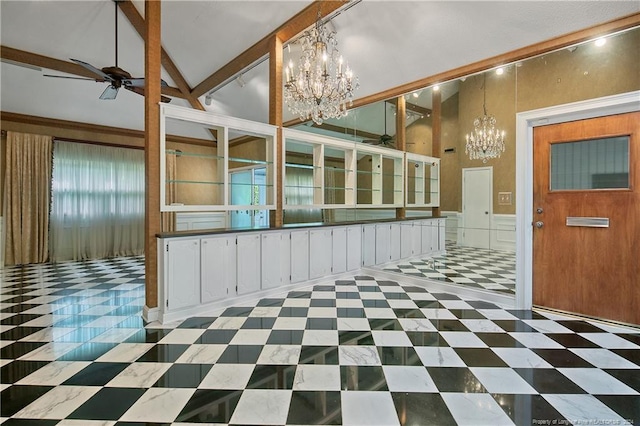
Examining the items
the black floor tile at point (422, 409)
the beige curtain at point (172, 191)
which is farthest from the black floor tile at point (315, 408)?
the beige curtain at point (172, 191)

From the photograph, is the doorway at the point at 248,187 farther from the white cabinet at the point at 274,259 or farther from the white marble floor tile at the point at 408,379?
the white marble floor tile at the point at 408,379

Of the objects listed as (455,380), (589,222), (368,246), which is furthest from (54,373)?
(589,222)

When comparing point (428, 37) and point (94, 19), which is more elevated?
point (94, 19)

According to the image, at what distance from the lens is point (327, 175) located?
5215mm

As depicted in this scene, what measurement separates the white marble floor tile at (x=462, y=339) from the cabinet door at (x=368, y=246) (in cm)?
261

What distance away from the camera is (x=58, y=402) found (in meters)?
1.85

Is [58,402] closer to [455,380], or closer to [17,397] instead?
[17,397]

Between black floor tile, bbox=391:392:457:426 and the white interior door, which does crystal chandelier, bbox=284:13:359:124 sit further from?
black floor tile, bbox=391:392:457:426

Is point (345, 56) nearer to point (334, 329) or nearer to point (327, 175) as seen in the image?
point (327, 175)

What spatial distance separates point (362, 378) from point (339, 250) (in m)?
2.97

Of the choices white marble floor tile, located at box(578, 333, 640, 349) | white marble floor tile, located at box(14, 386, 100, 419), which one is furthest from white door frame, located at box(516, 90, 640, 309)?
white marble floor tile, located at box(14, 386, 100, 419)

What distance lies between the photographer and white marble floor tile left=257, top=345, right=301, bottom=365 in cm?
234

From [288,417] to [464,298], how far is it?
3004mm

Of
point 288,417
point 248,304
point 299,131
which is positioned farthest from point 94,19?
point 288,417
